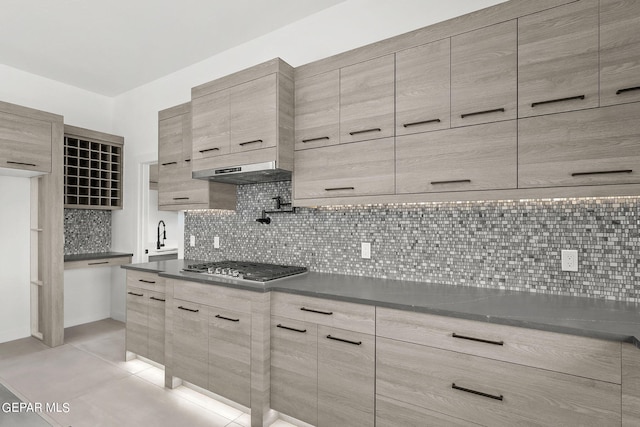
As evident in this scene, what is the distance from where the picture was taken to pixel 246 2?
8.86ft

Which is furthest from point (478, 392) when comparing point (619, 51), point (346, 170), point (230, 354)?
point (619, 51)

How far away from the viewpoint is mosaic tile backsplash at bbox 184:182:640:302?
174 centimetres

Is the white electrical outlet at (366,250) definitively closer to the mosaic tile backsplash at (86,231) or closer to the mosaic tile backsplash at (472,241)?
the mosaic tile backsplash at (472,241)

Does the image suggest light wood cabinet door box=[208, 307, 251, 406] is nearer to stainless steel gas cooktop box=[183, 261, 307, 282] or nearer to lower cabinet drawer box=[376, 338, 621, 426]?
stainless steel gas cooktop box=[183, 261, 307, 282]

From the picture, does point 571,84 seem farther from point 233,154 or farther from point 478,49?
point 233,154

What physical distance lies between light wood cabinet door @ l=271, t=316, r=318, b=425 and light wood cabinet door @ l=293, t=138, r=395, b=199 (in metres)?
0.90

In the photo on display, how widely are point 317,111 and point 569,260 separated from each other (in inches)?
70.2

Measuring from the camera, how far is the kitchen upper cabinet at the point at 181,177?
9.98 ft

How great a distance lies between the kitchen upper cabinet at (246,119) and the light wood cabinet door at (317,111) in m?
0.07

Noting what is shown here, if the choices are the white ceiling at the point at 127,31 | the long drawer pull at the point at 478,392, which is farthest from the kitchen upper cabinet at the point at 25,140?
the long drawer pull at the point at 478,392

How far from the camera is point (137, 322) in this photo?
3025 millimetres

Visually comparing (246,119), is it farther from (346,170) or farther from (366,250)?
(366,250)

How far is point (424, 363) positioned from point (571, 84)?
1.51 metres

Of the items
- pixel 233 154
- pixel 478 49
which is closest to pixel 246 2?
pixel 233 154
